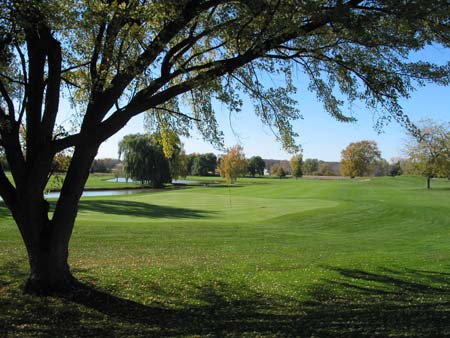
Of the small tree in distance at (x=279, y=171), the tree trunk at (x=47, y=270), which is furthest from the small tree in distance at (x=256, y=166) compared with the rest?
the tree trunk at (x=47, y=270)

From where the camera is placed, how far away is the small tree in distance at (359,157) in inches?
4018

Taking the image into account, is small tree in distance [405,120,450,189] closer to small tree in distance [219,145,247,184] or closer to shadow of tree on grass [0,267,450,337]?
small tree in distance [219,145,247,184]

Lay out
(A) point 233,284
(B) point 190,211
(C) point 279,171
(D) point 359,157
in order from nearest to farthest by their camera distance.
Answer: (A) point 233,284 < (B) point 190,211 < (D) point 359,157 < (C) point 279,171

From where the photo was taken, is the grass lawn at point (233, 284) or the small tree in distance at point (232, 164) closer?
the grass lawn at point (233, 284)

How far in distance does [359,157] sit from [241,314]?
102021 mm

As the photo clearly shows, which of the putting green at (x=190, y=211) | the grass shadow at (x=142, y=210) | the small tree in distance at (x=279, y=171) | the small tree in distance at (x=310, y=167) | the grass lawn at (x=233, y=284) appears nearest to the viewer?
the grass lawn at (x=233, y=284)

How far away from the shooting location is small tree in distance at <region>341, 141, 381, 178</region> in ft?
335

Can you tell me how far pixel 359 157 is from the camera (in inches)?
4082

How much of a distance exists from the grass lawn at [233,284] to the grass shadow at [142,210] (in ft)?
18.5

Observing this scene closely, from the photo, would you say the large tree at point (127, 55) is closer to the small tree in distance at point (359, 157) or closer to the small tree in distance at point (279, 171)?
the small tree in distance at point (359, 157)

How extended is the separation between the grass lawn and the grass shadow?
5652mm

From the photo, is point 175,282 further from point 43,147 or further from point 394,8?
point 394,8

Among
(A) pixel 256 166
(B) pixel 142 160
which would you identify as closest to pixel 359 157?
(A) pixel 256 166

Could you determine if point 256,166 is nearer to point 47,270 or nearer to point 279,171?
point 279,171
